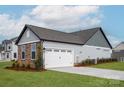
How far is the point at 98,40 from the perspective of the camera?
31234 millimetres

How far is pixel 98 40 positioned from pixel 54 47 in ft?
32.4

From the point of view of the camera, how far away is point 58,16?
1078 inches

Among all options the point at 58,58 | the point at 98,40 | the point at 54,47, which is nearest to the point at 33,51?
the point at 54,47

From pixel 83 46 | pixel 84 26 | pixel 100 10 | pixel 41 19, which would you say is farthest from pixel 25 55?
pixel 84 26

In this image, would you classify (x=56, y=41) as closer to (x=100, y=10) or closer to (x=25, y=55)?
(x=25, y=55)

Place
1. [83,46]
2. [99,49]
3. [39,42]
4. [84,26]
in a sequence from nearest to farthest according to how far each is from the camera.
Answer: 1. [39,42]
2. [83,46]
3. [99,49]
4. [84,26]

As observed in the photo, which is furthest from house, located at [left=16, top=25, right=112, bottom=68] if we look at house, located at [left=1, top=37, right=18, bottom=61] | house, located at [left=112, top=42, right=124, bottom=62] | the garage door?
house, located at [left=1, top=37, right=18, bottom=61]

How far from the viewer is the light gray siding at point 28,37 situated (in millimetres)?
23141

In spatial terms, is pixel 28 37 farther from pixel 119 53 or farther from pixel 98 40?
pixel 119 53

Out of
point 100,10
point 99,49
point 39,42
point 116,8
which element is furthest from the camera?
point 99,49

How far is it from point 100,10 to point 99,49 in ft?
22.7

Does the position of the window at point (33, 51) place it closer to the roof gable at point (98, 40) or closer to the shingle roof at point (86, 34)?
the shingle roof at point (86, 34)

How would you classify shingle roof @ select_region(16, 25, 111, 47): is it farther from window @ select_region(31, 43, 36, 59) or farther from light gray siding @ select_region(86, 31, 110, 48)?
window @ select_region(31, 43, 36, 59)

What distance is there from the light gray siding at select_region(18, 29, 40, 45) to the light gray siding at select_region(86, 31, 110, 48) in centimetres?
852
